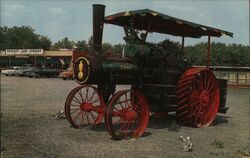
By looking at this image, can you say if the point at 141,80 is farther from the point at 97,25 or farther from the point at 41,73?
the point at 41,73

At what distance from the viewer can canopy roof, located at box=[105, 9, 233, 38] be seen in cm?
972

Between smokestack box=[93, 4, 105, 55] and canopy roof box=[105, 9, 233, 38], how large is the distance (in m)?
0.81

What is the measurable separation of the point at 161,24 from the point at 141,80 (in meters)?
1.86

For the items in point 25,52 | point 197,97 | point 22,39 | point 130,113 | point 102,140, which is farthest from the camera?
point 22,39

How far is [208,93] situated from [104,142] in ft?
14.6

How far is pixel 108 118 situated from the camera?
28.0ft

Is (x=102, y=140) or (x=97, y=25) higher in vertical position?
(x=97, y=25)

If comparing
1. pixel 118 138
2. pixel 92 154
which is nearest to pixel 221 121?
pixel 118 138

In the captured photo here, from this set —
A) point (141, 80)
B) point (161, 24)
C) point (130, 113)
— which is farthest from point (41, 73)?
point (130, 113)

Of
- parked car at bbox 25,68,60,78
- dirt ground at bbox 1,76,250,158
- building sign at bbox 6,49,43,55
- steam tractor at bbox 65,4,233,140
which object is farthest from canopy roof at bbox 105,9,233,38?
building sign at bbox 6,49,43,55

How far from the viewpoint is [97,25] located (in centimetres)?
914

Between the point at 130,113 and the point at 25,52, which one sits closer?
the point at 130,113

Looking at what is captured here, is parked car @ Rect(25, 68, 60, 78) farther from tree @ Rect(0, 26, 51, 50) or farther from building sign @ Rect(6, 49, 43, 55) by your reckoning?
tree @ Rect(0, 26, 51, 50)

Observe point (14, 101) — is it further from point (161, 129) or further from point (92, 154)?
point (92, 154)
